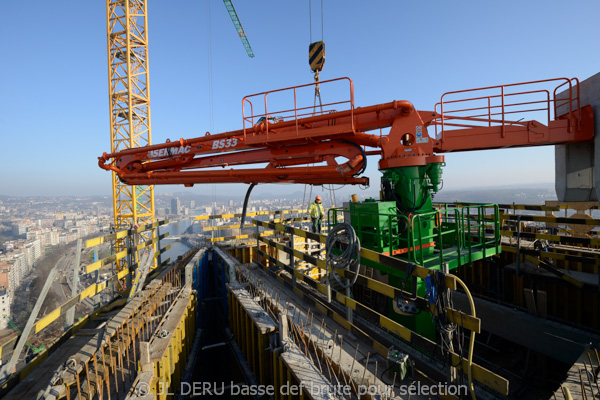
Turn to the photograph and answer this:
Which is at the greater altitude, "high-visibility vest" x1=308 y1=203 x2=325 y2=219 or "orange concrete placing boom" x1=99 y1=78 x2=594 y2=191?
"orange concrete placing boom" x1=99 y1=78 x2=594 y2=191

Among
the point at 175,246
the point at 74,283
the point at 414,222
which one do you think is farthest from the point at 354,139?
the point at 175,246

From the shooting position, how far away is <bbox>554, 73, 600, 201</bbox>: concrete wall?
6.15 metres

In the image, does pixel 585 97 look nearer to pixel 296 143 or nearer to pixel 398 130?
pixel 398 130

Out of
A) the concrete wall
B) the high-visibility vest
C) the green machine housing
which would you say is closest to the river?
the high-visibility vest

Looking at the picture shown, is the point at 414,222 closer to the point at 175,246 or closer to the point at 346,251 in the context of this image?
the point at 346,251

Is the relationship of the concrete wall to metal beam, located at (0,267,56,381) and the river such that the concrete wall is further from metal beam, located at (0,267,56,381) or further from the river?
the river

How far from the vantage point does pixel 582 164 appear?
6.81 m

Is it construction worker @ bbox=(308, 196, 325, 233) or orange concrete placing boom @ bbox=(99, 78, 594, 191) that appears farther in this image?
construction worker @ bbox=(308, 196, 325, 233)

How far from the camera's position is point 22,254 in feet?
149

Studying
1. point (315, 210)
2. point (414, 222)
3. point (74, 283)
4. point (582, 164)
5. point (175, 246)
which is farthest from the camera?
point (175, 246)

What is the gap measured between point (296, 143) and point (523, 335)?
6942 mm

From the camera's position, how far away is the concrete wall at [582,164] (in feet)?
20.2

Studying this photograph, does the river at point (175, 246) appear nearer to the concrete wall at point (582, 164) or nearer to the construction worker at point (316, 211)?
the construction worker at point (316, 211)

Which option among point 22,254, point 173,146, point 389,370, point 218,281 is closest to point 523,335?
point 389,370
